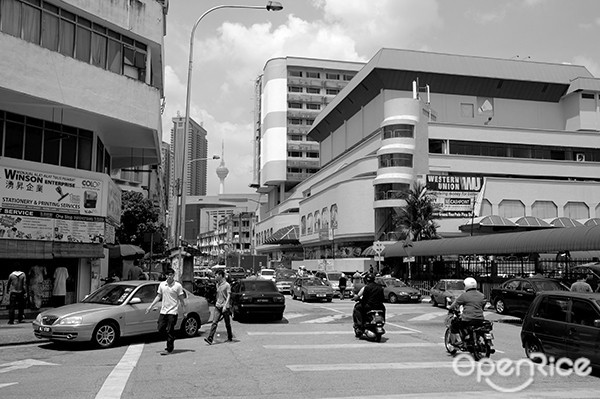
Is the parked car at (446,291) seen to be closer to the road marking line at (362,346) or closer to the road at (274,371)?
the road at (274,371)

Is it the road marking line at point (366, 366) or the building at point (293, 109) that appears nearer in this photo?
the road marking line at point (366, 366)

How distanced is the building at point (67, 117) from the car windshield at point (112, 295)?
21.5 feet

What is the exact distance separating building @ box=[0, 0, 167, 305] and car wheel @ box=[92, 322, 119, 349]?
7967 millimetres

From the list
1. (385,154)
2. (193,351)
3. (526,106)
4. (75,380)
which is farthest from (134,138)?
(526,106)

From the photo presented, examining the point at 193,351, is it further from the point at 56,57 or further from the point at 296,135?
the point at 296,135

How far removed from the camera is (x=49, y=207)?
2067 cm

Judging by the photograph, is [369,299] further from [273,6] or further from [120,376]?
[273,6]

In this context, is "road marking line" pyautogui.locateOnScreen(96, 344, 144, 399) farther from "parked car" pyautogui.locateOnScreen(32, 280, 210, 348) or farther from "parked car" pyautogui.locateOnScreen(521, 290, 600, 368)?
"parked car" pyautogui.locateOnScreen(521, 290, 600, 368)

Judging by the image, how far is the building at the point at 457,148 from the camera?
6050cm

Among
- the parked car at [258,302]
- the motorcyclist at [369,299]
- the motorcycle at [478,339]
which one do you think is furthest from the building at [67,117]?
the motorcycle at [478,339]

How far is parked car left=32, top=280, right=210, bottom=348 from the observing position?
1292 cm

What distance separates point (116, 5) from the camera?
864 inches

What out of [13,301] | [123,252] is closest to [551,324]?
[13,301]

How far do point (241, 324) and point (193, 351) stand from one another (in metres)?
6.24
